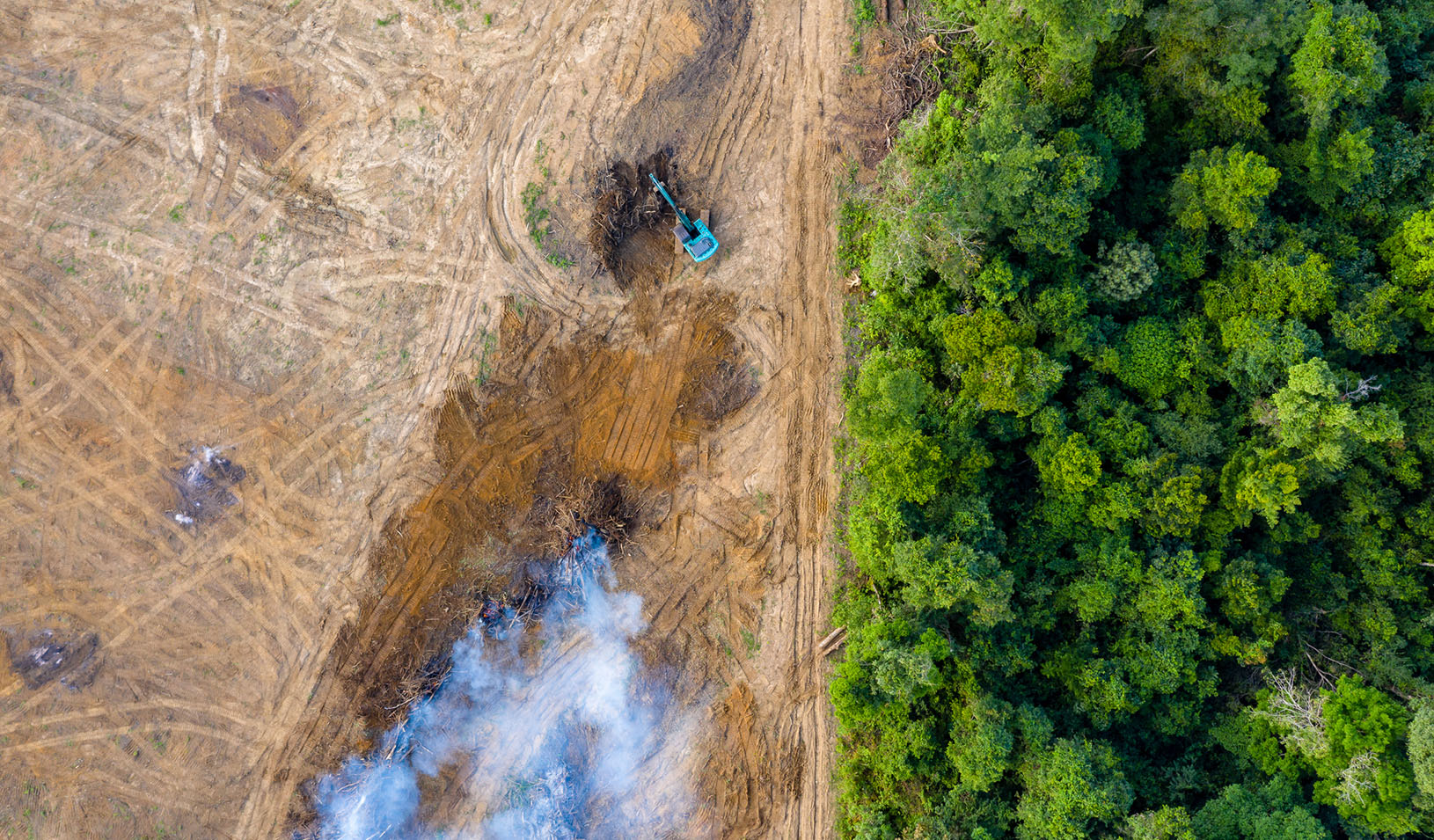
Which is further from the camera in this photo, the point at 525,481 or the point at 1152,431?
the point at 525,481

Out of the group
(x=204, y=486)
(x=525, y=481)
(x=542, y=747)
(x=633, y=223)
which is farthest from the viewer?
(x=633, y=223)

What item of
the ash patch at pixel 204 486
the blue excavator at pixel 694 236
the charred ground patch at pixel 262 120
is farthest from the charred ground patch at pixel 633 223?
the ash patch at pixel 204 486

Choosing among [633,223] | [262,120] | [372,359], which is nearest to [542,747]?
[372,359]

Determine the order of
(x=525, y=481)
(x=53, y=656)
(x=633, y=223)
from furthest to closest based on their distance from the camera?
(x=633, y=223) → (x=525, y=481) → (x=53, y=656)

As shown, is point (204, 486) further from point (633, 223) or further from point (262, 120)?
point (633, 223)

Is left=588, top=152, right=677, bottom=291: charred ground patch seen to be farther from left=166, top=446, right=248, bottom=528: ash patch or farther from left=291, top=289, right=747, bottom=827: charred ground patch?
left=166, top=446, right=248, bottom=528: ash patch

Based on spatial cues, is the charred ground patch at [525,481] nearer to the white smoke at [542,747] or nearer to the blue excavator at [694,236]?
the white smoke at [542,747]
